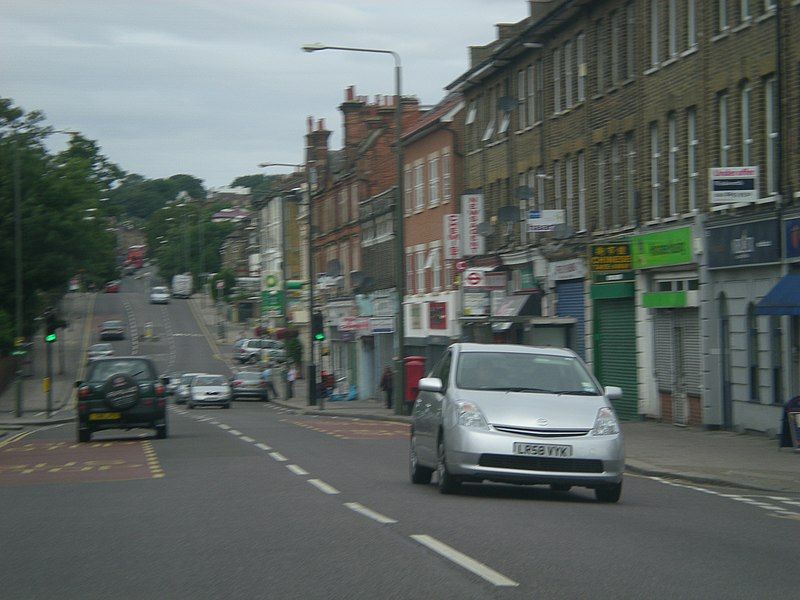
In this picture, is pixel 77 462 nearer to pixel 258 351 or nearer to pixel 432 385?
pixel 432 385

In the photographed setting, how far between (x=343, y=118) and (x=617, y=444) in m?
66.4

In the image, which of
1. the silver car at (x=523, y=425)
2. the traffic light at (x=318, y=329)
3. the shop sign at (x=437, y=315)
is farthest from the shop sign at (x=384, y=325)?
the silver car at (x=523, y=425)

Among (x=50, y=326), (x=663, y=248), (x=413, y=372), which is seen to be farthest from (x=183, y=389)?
(x=663, y=248)

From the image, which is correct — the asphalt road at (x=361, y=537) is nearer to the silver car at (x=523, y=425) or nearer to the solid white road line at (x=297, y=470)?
the solid white road line at (x=297, y=470)

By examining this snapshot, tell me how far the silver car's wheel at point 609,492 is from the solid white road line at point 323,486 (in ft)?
9.21

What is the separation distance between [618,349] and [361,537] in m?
26.5

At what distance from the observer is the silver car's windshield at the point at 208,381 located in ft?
201

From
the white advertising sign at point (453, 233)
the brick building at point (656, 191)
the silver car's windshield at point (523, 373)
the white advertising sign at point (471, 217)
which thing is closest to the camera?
the silver car's windshield at point (523, 373)

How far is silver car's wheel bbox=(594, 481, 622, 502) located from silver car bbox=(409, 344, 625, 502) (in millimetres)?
10

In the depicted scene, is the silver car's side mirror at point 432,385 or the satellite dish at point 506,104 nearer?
the silver car's side mirror at point 432,385

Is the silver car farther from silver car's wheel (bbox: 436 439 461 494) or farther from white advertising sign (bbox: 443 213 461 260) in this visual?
white advertising sign (bbox: 443 213 461 260)

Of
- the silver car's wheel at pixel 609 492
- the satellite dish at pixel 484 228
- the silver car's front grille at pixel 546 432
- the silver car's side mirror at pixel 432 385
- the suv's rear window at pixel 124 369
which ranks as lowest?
the silver car's wheel at pixel 609 492

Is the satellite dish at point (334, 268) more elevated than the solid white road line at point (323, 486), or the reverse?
the satellite dish at point (334, 268)

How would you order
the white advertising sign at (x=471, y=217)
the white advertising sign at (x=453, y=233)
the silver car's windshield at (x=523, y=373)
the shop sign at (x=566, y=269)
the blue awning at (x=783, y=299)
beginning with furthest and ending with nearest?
the white advertising sign at (x=453, y=233) < the white advertising sign at (x=471, y=217) < the shop sign at (x=566, y=269) < the blue awning at (x=783, y=299) < the silver car's windshield at (x=523, y=373)
